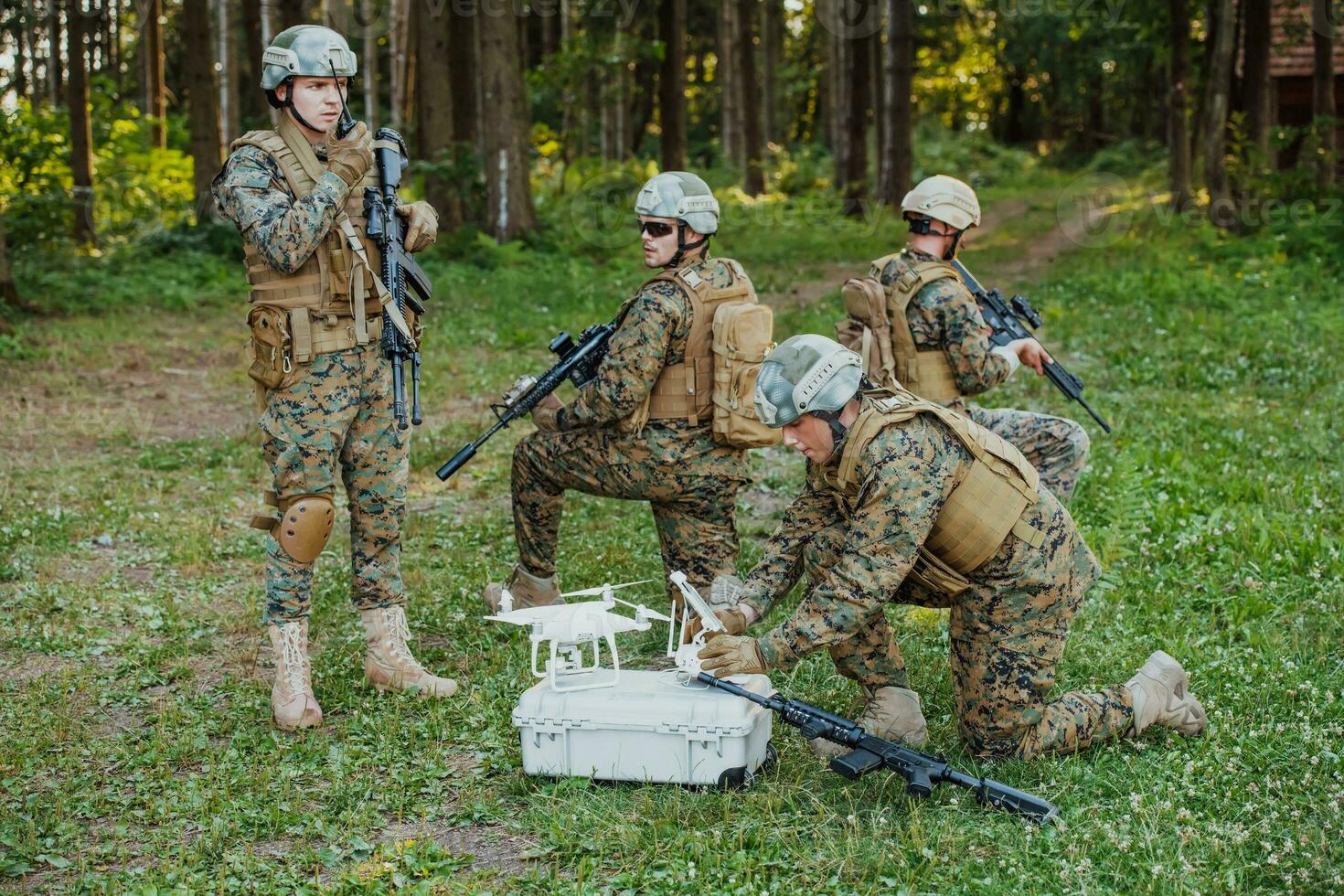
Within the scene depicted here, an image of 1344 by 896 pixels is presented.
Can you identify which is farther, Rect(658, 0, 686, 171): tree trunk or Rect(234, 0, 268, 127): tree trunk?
Rect(658, 0, 686, 171): tree trunk

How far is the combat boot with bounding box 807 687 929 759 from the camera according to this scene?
5125 millimetres

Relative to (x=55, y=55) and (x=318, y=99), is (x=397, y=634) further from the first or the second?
(x=55, y=55)

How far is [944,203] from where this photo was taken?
6746mm

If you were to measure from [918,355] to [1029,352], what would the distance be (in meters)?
0.83

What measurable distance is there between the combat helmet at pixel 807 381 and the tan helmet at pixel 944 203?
94.1 inches

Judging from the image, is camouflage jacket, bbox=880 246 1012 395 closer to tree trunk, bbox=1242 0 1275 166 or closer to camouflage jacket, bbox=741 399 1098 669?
camouflage jacket, bbox=741 399 1098 669

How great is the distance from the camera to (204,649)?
6566 mm

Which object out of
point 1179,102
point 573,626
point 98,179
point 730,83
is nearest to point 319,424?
point 573,626

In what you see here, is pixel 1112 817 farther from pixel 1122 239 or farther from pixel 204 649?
pixel 1122 239

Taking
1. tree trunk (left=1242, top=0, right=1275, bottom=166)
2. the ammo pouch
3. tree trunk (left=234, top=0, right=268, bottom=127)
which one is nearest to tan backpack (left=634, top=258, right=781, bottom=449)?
the ammo pouch

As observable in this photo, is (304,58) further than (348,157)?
No

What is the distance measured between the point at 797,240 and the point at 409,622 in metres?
17.3

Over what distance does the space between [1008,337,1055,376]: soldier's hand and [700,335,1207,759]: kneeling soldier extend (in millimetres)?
2296

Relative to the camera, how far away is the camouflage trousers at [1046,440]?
705cm
